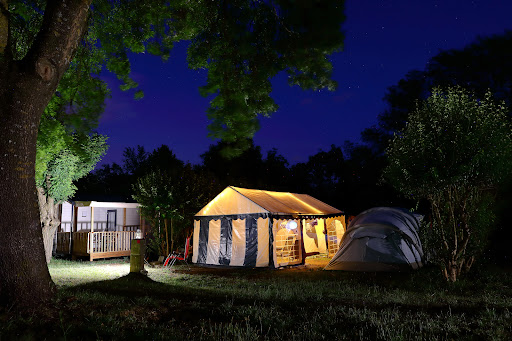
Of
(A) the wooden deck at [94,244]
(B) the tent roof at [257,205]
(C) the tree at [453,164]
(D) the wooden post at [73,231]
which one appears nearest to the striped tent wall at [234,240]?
(B) the tent roof at [257,205]

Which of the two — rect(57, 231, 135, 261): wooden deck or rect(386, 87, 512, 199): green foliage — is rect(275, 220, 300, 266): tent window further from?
rect(57, 231, 135, 261): wooden deck

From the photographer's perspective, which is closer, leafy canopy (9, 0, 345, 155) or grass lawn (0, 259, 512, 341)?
grass lawn (0, 259, 512, 341)

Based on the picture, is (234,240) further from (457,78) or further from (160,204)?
(457,78)

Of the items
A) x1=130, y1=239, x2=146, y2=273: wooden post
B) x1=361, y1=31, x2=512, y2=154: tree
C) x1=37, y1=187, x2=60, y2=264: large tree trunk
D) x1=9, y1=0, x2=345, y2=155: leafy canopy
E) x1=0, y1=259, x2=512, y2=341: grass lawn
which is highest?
x1=361, y1=31, x2=512, y2=154: tree

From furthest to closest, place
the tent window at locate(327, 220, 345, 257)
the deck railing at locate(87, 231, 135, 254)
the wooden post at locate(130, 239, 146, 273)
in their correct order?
1. the tent window at locate(327, 220, 345, 257)
2. the deck railing at locate(87, 231, 135, 254)
3. the wooden post at locate(130, 239, 146, 273)

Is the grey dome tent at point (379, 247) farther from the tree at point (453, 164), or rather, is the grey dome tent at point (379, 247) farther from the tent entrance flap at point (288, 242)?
the tent entrance flap at point (288, 242)

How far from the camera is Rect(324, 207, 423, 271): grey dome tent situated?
1160 centimetres

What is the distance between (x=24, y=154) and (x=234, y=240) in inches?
395

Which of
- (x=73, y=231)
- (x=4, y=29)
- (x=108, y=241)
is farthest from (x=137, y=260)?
(x=73, y=231)

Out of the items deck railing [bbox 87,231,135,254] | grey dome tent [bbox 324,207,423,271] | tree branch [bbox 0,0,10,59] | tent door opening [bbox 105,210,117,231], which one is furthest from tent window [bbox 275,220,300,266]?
tent door opening [bbox 105,210,117,231]

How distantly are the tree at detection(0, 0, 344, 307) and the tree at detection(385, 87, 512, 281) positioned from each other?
3.00 meters

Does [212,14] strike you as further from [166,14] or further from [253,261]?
[253,261]

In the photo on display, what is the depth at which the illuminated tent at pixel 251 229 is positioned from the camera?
43.3ft

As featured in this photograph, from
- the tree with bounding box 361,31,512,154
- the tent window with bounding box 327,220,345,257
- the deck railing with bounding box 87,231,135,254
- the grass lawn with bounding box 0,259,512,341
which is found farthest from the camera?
the tree with bounding box 361,31,512,154
